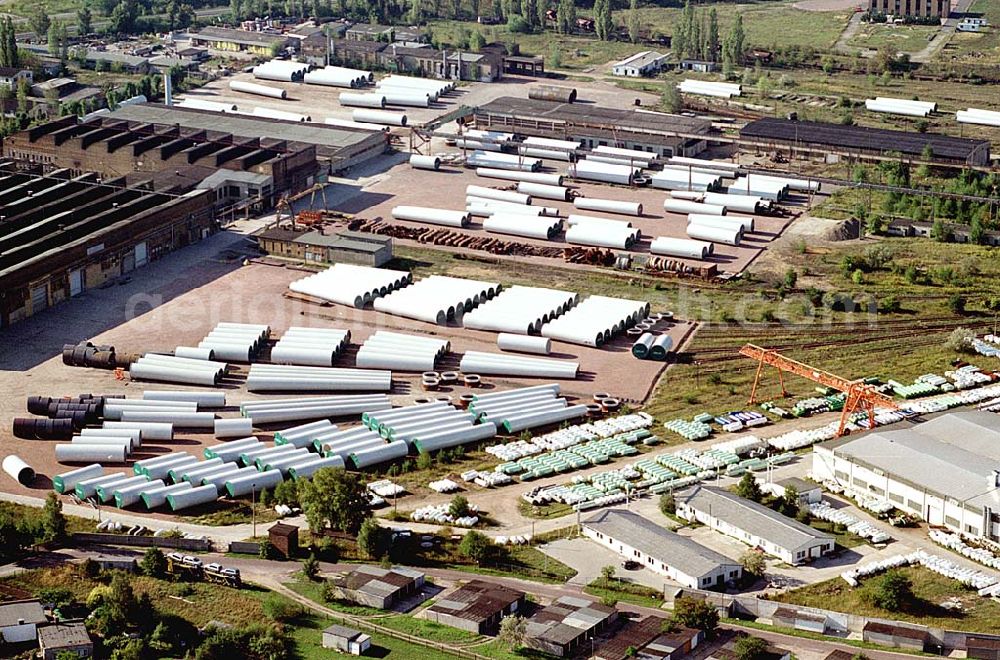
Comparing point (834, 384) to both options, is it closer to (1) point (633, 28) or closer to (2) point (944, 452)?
(2) point (944, 452)

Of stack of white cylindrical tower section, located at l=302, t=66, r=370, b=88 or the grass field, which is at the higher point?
stack of white cylindrical tower section, located at l=302, t=66, r=370, b=88

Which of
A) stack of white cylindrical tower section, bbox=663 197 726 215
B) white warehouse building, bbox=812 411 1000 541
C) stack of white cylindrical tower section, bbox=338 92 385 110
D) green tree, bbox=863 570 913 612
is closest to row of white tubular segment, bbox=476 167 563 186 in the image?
stack of white cylindrical tower section, bbox=663 197 726 215

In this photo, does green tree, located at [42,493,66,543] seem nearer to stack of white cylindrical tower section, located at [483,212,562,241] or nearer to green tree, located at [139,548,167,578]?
green tree, located at [139,548,167,578]

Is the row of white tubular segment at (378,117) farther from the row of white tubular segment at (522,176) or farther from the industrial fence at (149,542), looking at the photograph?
the industrial fence at (149,542)

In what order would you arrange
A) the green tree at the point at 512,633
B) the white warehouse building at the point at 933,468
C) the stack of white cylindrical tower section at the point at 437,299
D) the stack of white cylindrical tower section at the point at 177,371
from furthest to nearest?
the stack of white cylindrical tower section at the point at 437,299, the stack of white cylindrical tower section at the point at 177,371, the white warehouse building at the point at 933,468, the green tree at the point at 512,633

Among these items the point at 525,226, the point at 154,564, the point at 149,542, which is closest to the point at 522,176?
the point at 525,226

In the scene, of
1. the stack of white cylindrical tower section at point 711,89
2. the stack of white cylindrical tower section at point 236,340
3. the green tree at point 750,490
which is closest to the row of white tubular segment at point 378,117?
the stack of white cylindrical tower section at point 711,89
